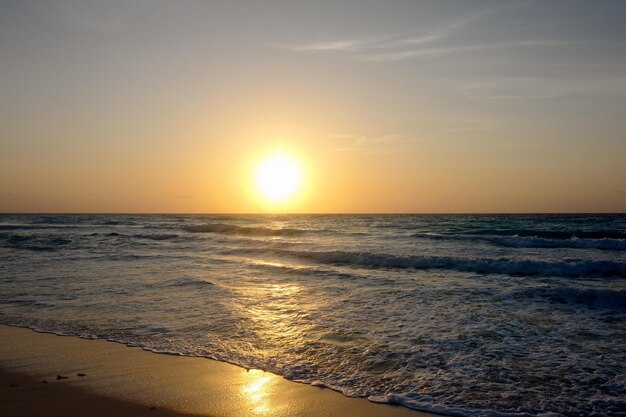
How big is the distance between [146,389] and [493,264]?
15.7m

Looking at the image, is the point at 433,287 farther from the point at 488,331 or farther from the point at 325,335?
the point at 325,335

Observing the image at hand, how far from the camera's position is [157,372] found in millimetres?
6406

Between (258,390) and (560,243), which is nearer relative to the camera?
(258,390)

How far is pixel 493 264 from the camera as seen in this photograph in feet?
59.8

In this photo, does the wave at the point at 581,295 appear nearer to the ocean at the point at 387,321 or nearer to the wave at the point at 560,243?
the ocean at the point at 387,321

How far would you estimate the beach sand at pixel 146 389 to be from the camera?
16.7 feet

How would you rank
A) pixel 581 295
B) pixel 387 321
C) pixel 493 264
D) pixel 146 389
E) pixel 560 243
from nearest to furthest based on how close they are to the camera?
pixel 146 389
pixel 387 321
pixel 581 295
pixel 493 264
pixel 560 243

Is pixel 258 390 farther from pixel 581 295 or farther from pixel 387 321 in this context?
pixel 581 295

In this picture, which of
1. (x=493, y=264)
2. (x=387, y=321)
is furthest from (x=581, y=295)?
(x=493, y=264)

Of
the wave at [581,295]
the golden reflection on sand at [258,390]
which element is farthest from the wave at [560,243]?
the golden reflection on sand at [258,390]

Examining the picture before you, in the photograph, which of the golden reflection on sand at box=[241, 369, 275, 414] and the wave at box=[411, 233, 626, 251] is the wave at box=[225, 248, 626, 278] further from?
the golden reflection on sand at box=[241, 369, 275, 414]

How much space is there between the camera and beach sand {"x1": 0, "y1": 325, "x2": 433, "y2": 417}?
510 centimetres

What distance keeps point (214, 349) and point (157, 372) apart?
127 cm

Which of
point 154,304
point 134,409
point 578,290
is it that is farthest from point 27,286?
point 578,290
